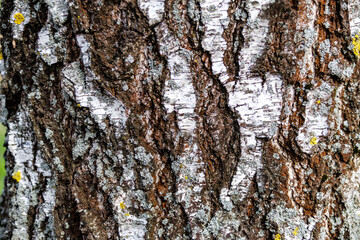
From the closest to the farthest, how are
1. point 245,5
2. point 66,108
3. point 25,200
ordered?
point 245,5, point 66,108, point 25,200

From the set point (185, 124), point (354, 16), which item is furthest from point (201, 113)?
point (354, 16)

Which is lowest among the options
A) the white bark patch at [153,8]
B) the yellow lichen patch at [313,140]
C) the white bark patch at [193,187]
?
the white bark patch at [193,187]

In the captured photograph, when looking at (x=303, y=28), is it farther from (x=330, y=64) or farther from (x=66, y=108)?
(x=66, y=108)

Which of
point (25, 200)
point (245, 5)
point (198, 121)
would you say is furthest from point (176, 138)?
point (25, 200)

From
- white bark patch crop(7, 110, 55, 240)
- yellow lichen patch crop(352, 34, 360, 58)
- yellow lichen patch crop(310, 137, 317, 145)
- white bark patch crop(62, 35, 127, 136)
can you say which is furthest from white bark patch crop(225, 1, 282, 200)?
white bark patch crop(7, 110, 55, 240)

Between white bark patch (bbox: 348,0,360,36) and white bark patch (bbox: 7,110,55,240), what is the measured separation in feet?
3.69

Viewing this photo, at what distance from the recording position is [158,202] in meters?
1.02

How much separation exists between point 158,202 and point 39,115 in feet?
1.72

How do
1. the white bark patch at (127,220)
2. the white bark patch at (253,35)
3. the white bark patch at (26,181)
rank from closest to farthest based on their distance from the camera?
the white bark patch at (253,35) < the white bark patch at (127,220) < the white bark patch at (26,181)

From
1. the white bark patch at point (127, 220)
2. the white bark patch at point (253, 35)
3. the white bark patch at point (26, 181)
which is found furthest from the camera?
the white bark patch at point (26, 181)

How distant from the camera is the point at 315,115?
3.16ft

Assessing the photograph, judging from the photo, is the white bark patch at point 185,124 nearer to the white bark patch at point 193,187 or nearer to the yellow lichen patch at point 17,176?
the white bark patch at point 193,187

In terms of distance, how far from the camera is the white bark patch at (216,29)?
3.03 ft

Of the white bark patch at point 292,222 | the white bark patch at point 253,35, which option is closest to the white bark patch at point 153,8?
the white bark patch at point 253,35
